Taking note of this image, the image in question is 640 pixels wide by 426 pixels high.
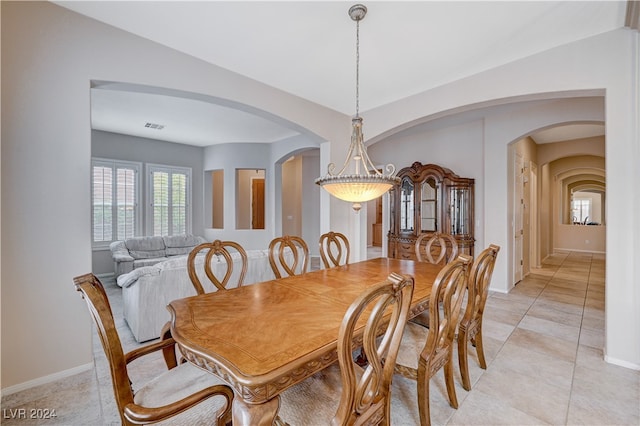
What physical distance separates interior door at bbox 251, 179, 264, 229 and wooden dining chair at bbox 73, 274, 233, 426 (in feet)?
25.8

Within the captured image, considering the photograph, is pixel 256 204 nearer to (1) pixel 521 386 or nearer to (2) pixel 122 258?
(2) pixel 122 258

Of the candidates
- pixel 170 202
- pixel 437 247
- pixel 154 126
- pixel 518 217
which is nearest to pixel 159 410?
pixel 437 247

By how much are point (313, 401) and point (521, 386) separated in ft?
5.81

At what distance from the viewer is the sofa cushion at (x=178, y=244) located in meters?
5.94

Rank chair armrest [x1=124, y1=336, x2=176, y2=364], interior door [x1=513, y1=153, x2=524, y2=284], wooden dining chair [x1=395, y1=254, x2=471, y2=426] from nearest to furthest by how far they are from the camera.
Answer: chair armrest [x1=124, y1=336, x2=176, y2=364] → wooden dining chair [x1=395, y1=254, x2=471, y2=426] → interior door [x1=513, y1=153, x2=524, y2=284]

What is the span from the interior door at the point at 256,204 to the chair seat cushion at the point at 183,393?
780 centimetres

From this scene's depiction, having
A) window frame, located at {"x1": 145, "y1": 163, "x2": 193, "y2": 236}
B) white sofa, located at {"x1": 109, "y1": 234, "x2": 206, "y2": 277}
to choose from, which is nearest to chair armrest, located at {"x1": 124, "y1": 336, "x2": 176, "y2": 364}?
white sofa, located at {"x1": 109, "y1": 234, "x2": 206, "y2": 277}

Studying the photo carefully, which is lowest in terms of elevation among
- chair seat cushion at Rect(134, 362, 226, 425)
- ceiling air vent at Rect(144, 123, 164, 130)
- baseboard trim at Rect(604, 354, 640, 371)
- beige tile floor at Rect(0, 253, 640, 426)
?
beige tile floor at Rect(0, 253, 640, 426)

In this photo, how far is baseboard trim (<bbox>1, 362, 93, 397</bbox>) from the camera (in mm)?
1989

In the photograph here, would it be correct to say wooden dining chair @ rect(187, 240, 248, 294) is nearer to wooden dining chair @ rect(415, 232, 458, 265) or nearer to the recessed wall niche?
wooden dining chair @ rect(415, 232, 458, 265)

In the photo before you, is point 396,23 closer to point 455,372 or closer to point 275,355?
point 275,355

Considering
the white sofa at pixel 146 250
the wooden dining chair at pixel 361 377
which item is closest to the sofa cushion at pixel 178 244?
the white sofa at pixel 146 250

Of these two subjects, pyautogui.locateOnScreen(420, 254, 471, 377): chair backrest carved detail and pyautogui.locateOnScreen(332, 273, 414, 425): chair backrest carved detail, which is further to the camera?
pyautogui.locateOnScreen(420, 254, 471, 377): chair backrest carved detail

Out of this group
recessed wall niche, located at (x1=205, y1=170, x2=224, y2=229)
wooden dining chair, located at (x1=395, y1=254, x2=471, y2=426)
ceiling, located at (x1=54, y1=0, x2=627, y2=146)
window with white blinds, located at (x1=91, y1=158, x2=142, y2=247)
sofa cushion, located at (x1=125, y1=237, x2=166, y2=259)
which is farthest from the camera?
recessed wall niche, located at (x1=205, y1=170, x2=224, y2=229)
